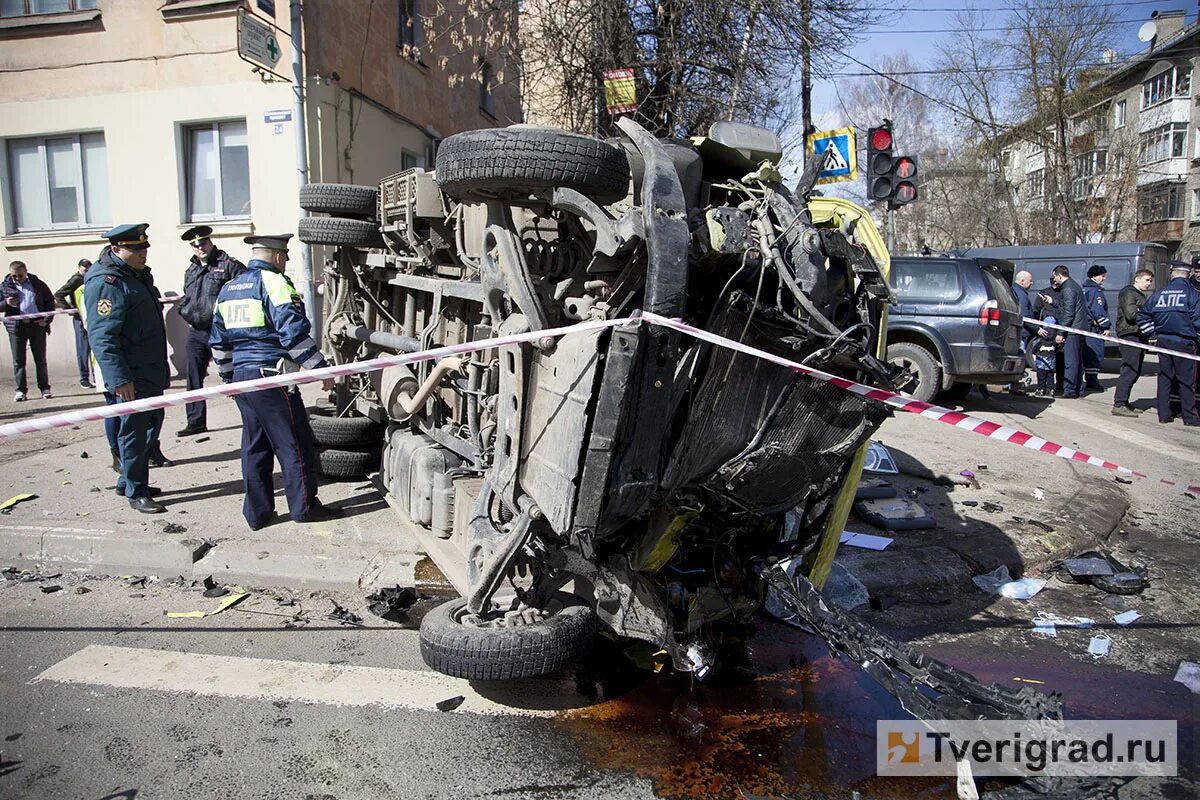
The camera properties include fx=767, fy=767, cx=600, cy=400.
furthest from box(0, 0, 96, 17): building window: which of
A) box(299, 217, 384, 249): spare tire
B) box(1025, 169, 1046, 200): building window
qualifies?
box(1025, 169, 1046, 200): building window

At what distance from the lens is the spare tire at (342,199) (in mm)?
5934

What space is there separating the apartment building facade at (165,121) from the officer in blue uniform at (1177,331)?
9524mm

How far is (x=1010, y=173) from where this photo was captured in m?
30.7

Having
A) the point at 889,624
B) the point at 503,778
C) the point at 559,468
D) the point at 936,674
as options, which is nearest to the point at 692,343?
the point at 559,468

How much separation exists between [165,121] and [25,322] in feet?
11.1

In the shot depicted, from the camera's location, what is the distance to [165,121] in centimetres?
1092

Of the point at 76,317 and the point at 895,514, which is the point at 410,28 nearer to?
the point at 76,317

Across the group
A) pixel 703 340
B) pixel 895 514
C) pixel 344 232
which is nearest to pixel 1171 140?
pixel 895 514

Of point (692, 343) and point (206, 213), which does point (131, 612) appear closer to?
point (692, 343)

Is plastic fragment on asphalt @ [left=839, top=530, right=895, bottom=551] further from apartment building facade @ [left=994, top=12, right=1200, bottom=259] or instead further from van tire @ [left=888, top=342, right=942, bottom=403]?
apartment building facade @ [left=994, top=12, right=1200, bottom=259]

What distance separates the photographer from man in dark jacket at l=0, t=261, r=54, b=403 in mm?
9680

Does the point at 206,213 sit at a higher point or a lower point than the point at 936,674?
higher

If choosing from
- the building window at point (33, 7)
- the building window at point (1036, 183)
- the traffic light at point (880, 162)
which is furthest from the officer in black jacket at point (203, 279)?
the building window at point (1036, 183)

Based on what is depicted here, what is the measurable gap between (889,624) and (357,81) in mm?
11066
